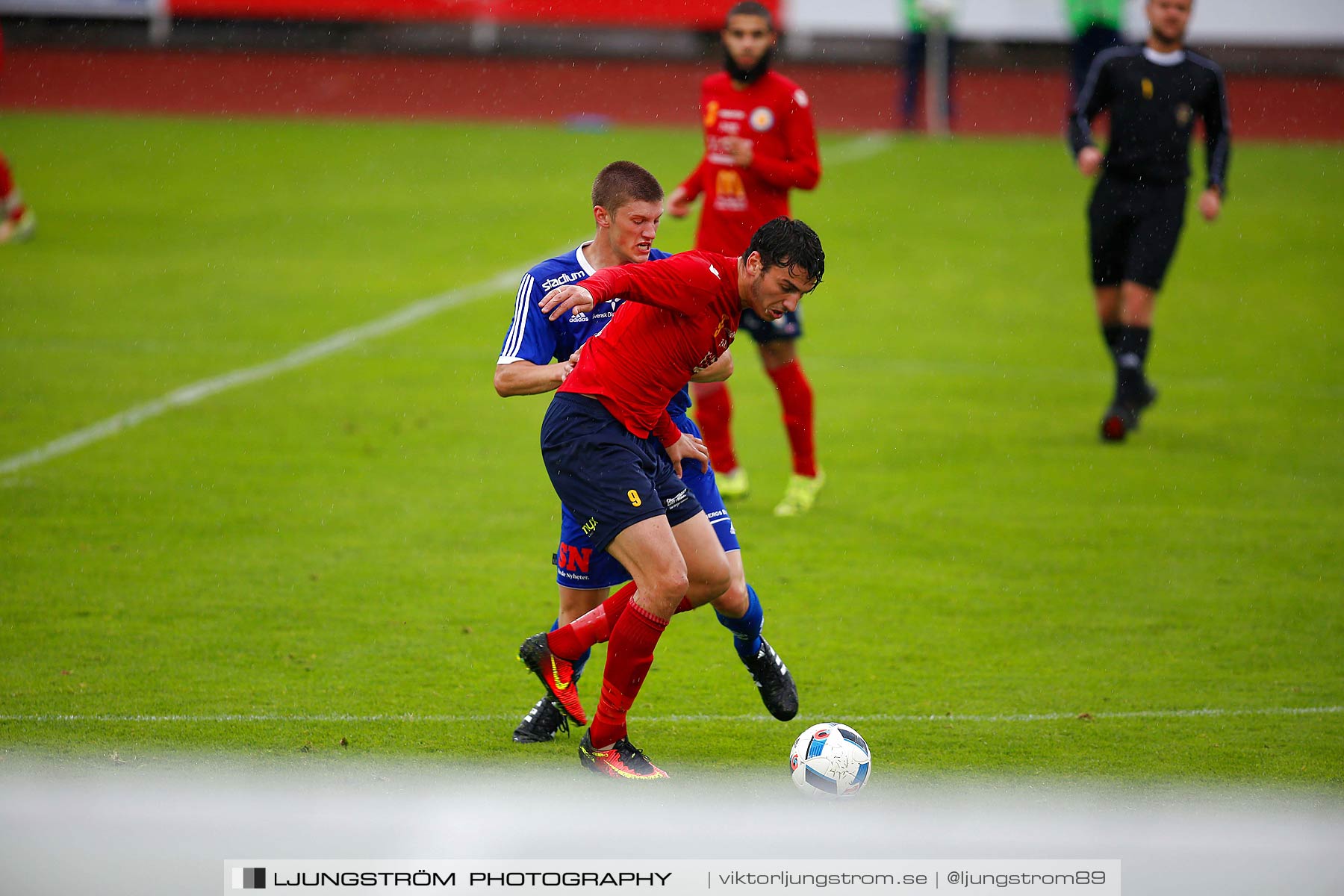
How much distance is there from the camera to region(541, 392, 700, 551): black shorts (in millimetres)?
4684

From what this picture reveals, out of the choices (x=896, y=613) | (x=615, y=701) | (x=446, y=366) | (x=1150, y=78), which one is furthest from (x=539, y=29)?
(x=615, y=701)

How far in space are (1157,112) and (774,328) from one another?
3.23 metres

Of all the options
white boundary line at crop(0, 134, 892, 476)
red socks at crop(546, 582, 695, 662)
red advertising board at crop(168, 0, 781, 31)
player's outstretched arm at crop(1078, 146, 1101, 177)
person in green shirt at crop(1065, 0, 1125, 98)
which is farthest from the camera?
red advertising board at crop(168, 0, 781, 31)

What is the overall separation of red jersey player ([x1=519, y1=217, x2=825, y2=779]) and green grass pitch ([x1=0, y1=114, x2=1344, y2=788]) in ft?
1.54

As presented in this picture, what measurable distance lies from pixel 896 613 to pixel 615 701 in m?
2.15

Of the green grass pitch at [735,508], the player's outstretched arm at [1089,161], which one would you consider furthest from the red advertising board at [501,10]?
the player's outstretched arm at [1089,161]

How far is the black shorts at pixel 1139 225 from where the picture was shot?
9508mm

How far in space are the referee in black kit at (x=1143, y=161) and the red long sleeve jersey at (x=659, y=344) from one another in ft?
17.4

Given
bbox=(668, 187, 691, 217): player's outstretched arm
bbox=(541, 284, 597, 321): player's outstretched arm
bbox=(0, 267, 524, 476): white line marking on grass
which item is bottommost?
bbox=(0, 267, 524, 476): white line marking on grass

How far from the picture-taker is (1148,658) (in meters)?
6.02

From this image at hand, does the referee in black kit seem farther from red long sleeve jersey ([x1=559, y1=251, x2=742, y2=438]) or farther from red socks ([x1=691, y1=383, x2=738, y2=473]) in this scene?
red long sleeve jersey ([x1=559, y1=251, x2=742, y2=438])

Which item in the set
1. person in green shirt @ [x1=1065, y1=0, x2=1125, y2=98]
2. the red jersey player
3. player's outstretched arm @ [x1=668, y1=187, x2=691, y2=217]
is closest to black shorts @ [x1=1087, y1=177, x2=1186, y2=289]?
player's outstretched arm @ [x1=668, y1=187, x2=691, y2=217]

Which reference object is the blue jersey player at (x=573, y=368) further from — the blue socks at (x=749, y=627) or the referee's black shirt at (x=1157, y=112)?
the referee's black shirt at (x=1157, y=112)

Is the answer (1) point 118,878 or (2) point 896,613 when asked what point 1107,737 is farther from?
(1) point 118,878
